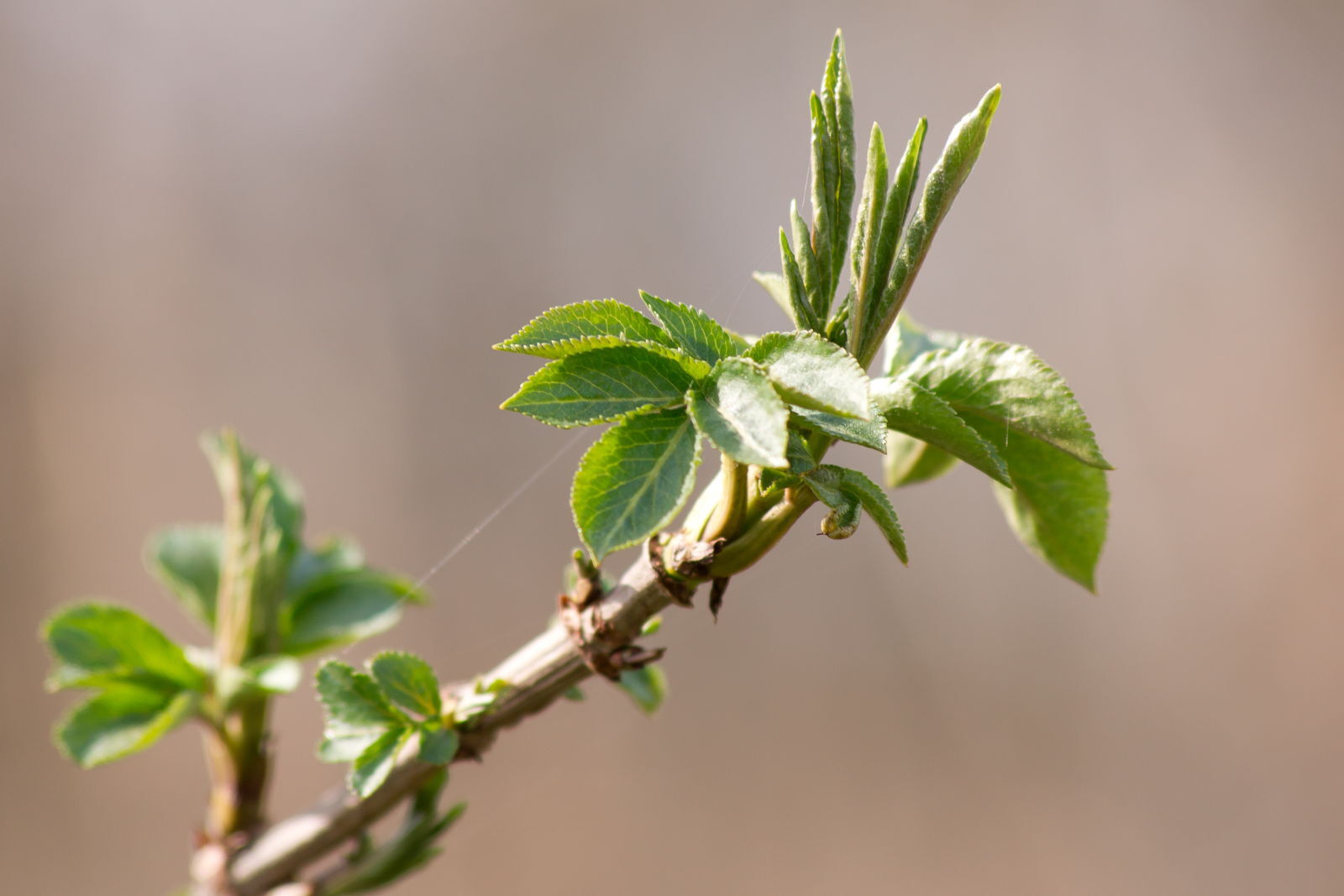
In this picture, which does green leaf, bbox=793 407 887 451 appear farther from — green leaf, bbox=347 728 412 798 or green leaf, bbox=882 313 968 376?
green leaf, bbox=347 728 412 798

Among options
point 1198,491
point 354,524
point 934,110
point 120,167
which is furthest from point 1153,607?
point 120,167

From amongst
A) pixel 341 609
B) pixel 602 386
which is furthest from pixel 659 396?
pixel 341 609

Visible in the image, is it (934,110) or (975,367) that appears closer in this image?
(975,367)

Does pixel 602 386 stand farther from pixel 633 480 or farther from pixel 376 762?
pixel 376 762

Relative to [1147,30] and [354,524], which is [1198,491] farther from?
[354,524]

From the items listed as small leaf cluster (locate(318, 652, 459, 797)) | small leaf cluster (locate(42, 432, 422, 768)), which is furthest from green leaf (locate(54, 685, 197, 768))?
small leaf cluster (locate(318, 652, 459, 797))

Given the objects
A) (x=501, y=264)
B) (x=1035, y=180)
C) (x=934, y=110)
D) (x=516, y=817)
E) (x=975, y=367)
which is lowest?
(x=516, y=817)

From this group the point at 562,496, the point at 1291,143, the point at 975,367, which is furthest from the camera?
the point at 562,496
